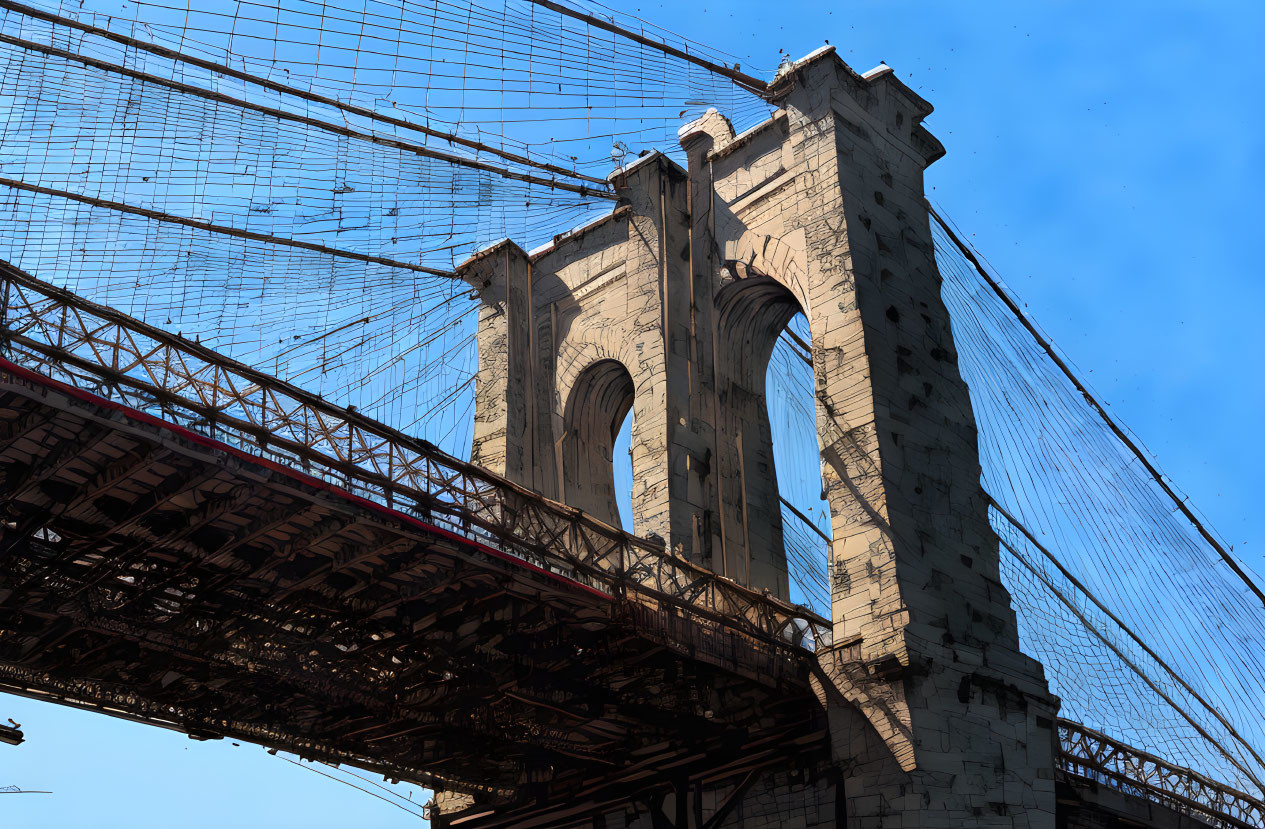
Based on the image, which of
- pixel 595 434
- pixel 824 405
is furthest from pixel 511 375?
pixel 824 405

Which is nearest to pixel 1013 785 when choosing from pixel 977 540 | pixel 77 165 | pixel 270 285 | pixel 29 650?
pixel 977 540

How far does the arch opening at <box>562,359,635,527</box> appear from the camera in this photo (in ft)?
155

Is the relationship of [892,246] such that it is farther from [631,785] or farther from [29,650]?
[29,650]

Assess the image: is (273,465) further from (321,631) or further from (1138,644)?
(1138,644)

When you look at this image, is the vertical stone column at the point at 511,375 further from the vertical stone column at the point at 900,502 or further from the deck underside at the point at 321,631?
the vertical stone column at the point at 900,502

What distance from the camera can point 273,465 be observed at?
25281 millimetres

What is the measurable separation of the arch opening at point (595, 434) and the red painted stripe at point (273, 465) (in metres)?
16.9

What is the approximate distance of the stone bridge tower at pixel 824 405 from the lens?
32.3 meters

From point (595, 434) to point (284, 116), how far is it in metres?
15.3

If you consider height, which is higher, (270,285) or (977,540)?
(270,285)

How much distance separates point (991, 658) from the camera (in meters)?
33.8

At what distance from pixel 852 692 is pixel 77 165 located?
26939 millimetres

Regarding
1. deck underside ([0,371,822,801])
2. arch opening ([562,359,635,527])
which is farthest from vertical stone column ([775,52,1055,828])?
arch opening ([562,359,635,527])

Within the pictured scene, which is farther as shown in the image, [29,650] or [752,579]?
[752,579]
